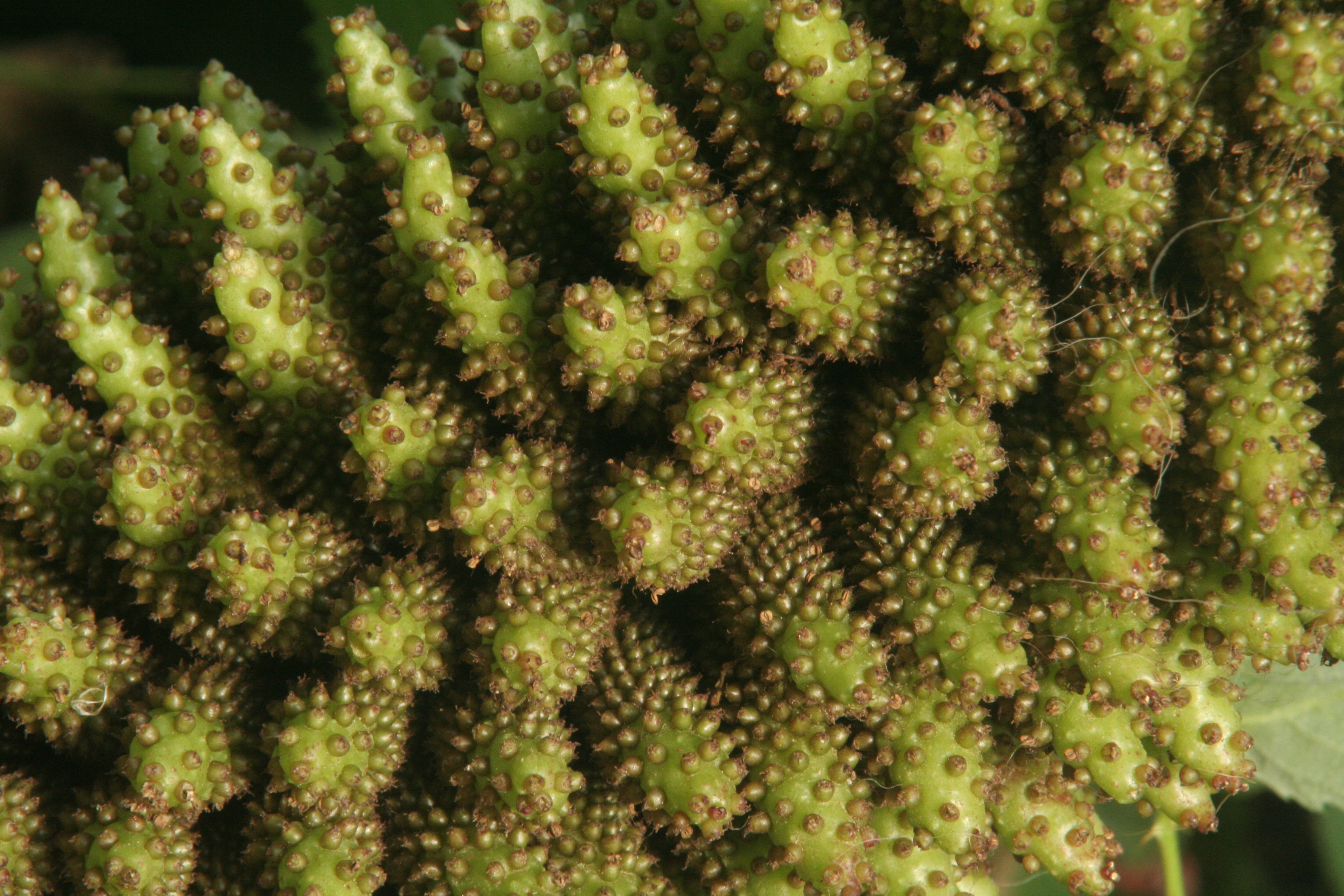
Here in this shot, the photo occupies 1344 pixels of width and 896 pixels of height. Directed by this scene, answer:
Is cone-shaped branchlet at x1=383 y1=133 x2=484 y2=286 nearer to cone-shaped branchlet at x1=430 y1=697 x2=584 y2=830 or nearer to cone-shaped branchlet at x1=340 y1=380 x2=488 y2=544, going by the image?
cone-shaped branchlet at x1=340 y1=380 x2=488 y2=544

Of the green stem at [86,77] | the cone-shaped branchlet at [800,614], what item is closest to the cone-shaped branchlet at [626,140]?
the cone-shaped branchlet at [800,614]

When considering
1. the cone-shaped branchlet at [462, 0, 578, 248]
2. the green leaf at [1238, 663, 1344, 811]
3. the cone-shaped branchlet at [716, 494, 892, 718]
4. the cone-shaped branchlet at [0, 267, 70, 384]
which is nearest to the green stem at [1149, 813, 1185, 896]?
the green leaf at [1238, 663, 1344, 811]

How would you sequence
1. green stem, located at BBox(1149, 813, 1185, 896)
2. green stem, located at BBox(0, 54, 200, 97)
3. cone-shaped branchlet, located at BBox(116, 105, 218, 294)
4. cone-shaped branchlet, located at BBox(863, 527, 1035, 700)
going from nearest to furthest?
cone-shaped branchlet, located at BBox(863, 527, 1035, 700)
cone-shaped branchlet, located at BBox(116, 105, 218, 294)
green stem, located at BBox(1149, 813, 1185, 896)
green stem, located at BBox(0, 54, 200, 97)

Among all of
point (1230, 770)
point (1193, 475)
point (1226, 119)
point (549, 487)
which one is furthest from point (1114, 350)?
point (549, 487)

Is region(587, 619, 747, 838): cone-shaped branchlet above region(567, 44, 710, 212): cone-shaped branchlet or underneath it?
underneath

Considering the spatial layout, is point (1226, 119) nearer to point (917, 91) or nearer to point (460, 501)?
point (917, 91)

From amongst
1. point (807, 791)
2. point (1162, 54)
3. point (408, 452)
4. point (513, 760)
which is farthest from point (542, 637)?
point (1162, 54)

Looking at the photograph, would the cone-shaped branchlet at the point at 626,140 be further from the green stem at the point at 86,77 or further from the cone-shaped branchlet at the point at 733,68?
the green stem at the point at 86,77
